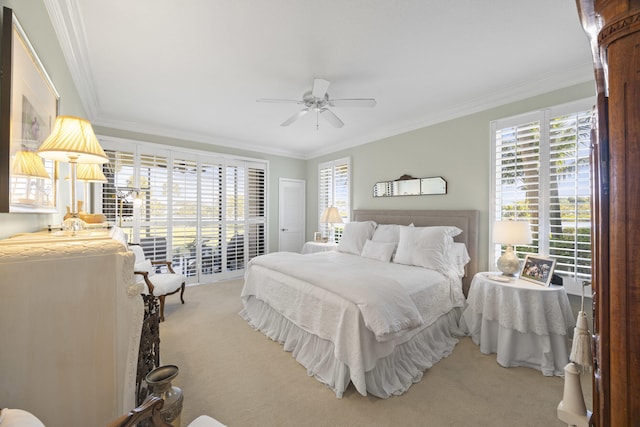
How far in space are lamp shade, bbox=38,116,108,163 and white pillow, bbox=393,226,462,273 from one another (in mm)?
2980

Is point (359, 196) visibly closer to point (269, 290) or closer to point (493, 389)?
point (269, 290)

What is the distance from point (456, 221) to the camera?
3420 mm

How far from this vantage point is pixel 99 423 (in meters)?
1.07

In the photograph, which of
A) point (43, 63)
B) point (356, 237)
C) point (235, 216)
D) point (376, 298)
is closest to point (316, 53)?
point (43, 63)

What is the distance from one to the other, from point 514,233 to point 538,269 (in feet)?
1.24

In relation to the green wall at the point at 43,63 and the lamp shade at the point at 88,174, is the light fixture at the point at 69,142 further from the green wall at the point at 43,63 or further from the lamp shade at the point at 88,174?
the lamp shade at the point at 88,174

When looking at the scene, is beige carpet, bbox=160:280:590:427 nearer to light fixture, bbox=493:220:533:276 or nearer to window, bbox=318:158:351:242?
light fixture, bbox=493:220:533:276

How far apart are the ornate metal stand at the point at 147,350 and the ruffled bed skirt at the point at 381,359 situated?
1177 mm

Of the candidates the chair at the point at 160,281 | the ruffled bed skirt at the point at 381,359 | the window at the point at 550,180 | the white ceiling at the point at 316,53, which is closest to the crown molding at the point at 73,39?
the white ceiling at the point at 316,53

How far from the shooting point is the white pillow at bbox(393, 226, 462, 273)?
299 cm

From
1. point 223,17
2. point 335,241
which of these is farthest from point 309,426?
point 335,241

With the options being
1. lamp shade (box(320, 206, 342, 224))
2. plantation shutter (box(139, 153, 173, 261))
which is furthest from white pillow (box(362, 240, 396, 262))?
plantation shutter (box(139, 153, 173, 261))

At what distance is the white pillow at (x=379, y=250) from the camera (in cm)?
349

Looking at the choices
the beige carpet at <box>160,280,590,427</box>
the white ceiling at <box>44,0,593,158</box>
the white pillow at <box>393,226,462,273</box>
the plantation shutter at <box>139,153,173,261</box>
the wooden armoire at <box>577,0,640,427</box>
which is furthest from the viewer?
the plantation shutter at <box>139,153,173,261</box>
